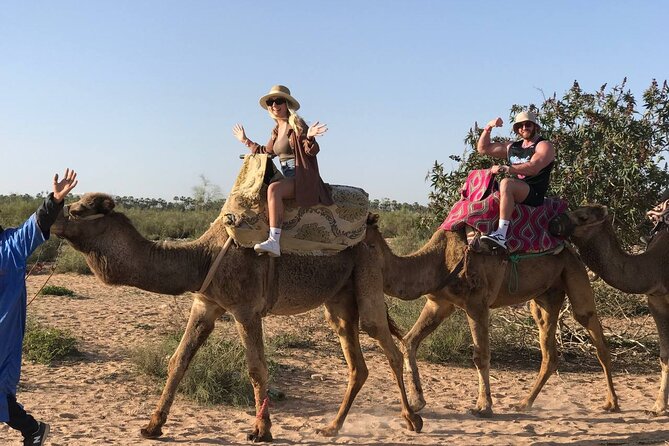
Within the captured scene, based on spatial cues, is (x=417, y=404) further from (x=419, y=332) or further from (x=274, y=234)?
(x=274, y=234)

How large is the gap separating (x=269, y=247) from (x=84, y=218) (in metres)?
1.44

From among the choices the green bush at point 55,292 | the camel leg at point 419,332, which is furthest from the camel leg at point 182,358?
the green bush at point 55,292

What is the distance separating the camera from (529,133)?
24.1 feet

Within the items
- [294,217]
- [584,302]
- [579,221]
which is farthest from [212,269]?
[584,302]

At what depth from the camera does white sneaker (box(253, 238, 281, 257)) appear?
18.3 feet

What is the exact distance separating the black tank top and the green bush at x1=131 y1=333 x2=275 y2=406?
370 cm

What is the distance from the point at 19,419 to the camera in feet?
16.3

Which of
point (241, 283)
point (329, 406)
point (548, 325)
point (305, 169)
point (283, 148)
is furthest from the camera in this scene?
point (548, 325)

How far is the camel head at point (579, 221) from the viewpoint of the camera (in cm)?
709

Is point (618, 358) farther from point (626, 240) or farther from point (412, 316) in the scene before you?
point (412, 316)

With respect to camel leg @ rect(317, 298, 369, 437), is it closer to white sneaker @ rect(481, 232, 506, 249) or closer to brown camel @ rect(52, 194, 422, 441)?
brown camel @ rect(52, 194, 422, 441)

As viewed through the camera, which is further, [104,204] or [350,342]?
[350,342]

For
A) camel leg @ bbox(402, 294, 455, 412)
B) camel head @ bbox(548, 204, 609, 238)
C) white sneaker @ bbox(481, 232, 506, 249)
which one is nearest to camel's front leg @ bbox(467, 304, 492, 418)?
camel leg @ bbox(402, 294, 455, 412)

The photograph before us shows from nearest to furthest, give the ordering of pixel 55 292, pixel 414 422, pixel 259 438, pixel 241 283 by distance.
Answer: pixel 241 283, pixel 259 438, pixel 414 422, pixel 55 292
